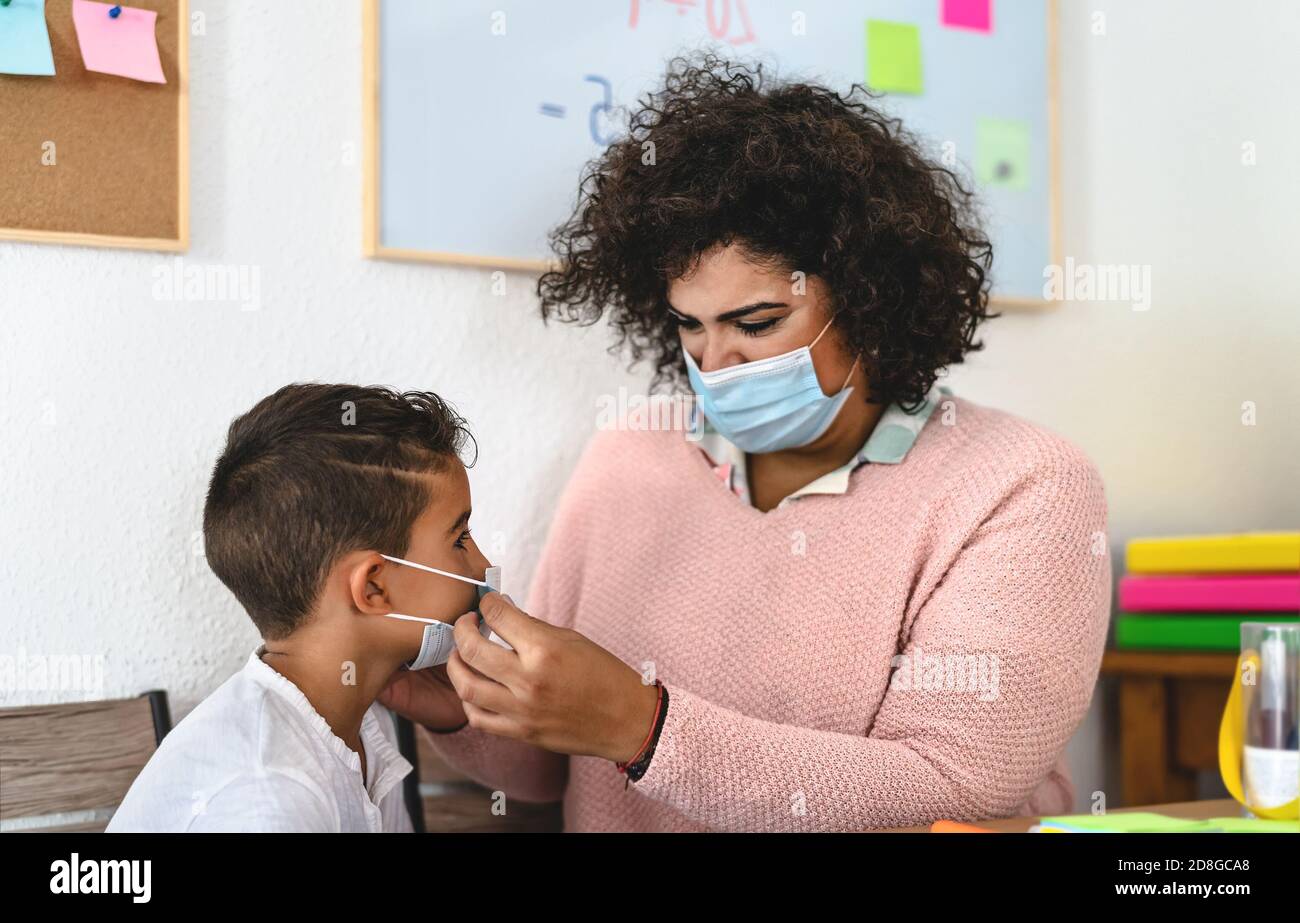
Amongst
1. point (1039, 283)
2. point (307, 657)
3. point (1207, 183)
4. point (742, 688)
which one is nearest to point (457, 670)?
point (307, 657)

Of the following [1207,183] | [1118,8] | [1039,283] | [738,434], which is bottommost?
[738,434]

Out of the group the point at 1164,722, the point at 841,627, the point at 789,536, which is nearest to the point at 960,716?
the point at 841,627

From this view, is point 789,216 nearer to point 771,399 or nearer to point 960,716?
point 771,399

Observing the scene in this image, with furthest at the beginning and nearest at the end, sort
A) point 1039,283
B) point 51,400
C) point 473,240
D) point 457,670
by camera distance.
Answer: point 1039,283, point 473,240, point 51,400, point 457,670

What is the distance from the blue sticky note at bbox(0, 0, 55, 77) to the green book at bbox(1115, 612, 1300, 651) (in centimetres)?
163

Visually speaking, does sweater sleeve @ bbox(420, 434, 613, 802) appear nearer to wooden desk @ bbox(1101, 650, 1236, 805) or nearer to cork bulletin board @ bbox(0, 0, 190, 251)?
cork bulletin board @ bbox(0, 0, 190, 251)

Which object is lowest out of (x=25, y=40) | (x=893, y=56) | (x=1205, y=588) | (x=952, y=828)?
(x=952, y=828)

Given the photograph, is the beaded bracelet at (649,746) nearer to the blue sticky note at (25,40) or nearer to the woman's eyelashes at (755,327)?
the woman's eyelashes at (755,327)

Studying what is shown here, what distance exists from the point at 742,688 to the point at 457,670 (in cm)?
39

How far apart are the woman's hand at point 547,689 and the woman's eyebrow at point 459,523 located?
110 millimetres

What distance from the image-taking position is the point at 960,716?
1181 millimetres

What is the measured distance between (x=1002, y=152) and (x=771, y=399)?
0.75m

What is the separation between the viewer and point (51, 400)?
1263 mm
